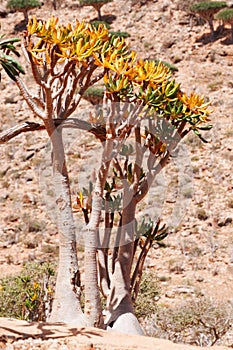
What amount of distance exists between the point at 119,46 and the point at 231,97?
17416 millimetres

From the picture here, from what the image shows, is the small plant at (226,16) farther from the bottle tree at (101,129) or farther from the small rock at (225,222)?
the bottle tree at (101,129)

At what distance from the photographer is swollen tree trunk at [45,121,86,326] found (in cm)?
513

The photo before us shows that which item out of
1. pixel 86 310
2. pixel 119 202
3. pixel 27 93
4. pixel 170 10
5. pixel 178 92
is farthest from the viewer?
pixel 170 10

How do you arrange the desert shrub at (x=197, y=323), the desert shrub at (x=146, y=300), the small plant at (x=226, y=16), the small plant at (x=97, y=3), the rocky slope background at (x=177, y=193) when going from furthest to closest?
the small plant at (x=97, y=3)
the small plant at (x=226, y=16)
the rocky slope background at (x=177, y=193)
the desert shrub at (x=146, y=300)
the desert shrub at (x=197, y=323)

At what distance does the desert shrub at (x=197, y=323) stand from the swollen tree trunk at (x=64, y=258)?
4985mm

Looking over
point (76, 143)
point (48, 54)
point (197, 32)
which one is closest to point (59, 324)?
point (48, 54)

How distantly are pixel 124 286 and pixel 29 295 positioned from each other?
3179 millimetres

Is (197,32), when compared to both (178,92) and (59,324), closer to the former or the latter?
(178,92)

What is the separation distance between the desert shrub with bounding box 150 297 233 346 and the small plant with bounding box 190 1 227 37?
20454 millimetres

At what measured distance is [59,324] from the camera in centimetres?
474

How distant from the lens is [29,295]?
8422 mm

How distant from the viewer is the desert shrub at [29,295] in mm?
8172

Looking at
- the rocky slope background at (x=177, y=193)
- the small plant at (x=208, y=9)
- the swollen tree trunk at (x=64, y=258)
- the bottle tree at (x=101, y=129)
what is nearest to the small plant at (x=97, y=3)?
the rocky slope background at (x=177, y=193)

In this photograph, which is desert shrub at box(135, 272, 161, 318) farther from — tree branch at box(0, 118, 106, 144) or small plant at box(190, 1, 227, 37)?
small plant at box(190, 1, 227, 37)
